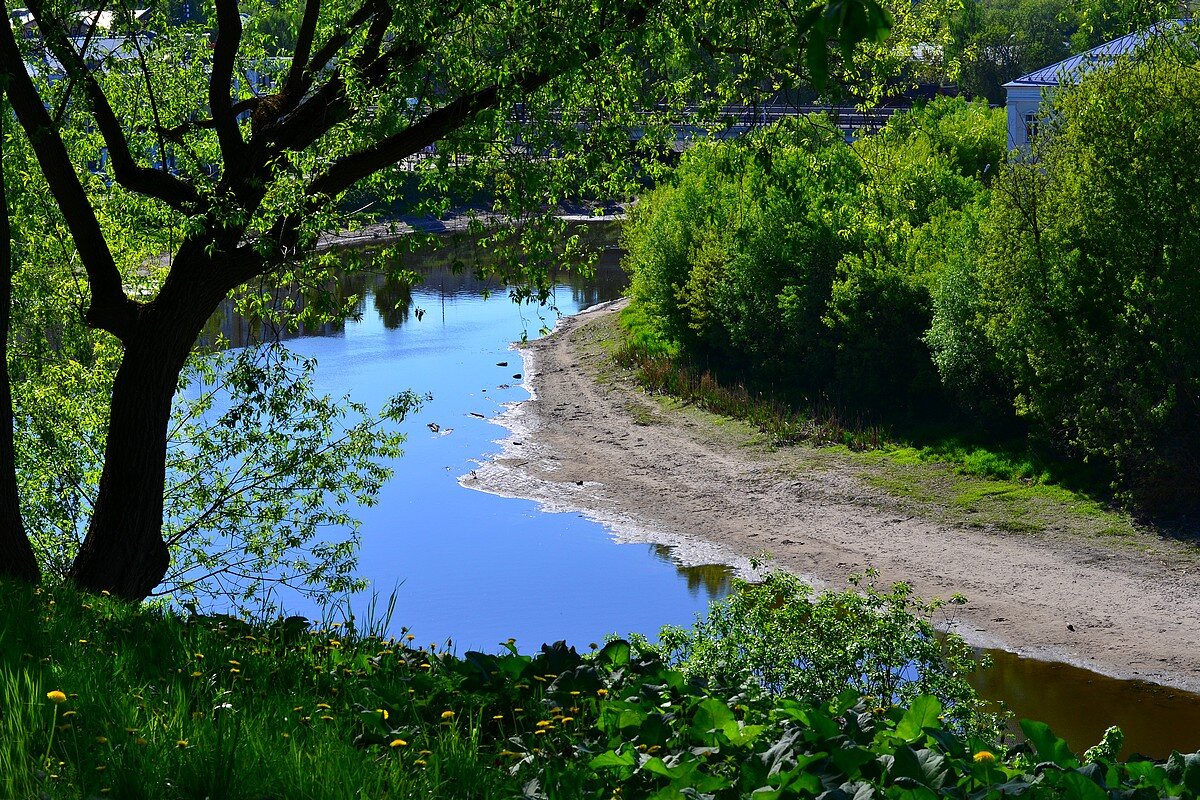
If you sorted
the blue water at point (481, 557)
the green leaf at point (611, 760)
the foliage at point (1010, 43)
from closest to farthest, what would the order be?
1. the green leaf at point (611, 760)
2. the blue water at point (481, 557)
3. the foliage at point (1010, 43)

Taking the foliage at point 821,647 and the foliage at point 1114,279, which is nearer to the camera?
the foliage at point 821,647

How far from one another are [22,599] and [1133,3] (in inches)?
386

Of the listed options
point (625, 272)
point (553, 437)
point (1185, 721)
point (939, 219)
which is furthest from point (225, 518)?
point (625, 272)

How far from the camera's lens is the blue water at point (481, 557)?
21062 mm

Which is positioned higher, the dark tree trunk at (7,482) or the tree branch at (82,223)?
the tree branch at (82,223)

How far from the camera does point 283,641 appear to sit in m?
6.65

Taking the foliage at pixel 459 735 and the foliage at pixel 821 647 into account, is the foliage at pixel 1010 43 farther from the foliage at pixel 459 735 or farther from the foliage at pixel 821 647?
the foliage at pixel 459 735

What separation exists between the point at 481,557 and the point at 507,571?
3.12ft

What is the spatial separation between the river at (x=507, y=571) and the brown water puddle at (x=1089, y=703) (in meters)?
0.02

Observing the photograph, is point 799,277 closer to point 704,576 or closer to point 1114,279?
point 1114,279

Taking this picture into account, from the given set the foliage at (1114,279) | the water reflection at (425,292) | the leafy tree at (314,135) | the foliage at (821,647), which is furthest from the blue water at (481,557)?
the foliage at (1114,279)

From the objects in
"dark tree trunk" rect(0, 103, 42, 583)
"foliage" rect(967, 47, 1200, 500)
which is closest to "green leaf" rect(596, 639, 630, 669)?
"dark tree trunk" rect(0, 103, 42, 583)

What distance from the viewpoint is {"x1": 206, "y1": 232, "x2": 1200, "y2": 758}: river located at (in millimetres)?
17828

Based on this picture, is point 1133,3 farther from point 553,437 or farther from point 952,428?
point 553,437
